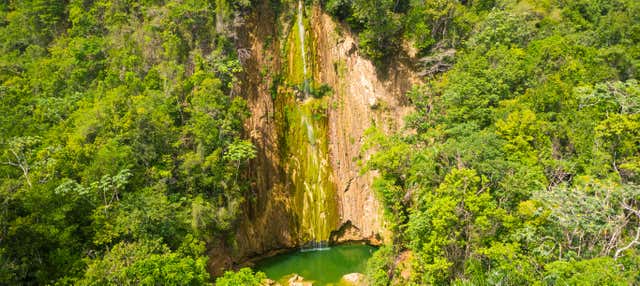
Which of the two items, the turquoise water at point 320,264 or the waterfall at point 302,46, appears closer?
the turquoise water at point 320,264

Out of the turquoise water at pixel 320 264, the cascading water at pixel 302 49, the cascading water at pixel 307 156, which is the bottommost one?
the turquoise water at pixel 320 264

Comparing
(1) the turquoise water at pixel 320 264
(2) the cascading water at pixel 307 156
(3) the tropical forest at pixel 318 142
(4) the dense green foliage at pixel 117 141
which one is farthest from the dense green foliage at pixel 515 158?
(4) the dense green foliage at pixel 117 141

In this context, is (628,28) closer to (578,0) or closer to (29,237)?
(578,0)

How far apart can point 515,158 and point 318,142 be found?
1339cm

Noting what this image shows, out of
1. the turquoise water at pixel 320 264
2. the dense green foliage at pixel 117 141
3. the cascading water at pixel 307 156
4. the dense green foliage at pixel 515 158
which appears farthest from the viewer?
the cascading water at pixel 307 156

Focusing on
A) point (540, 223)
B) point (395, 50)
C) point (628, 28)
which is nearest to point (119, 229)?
point (540, 223)

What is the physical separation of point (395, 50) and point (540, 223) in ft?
54.9

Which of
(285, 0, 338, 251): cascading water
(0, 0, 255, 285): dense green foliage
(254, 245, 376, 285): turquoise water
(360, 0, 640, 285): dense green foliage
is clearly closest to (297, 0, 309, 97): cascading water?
(285, 0, 338, 251): cascading water

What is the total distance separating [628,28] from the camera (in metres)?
28.5

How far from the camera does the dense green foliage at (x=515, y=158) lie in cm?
1512

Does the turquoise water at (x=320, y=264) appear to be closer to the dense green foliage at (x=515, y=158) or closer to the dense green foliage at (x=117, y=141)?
the dense green foliage at (x=117, y=141)

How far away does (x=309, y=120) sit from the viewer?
28328mm

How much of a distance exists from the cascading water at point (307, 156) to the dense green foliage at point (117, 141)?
14.6 feet

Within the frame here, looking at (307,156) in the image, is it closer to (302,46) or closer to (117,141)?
(302,46)
